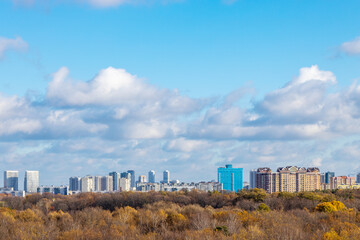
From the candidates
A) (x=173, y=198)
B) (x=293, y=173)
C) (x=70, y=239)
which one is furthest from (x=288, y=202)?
(x=293, y=173)

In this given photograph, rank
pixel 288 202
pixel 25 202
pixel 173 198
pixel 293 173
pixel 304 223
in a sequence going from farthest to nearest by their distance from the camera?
pixel 293 173 < pixel 25 202 < pixel 173 198 < pixel 288 202 < pixel 304 223

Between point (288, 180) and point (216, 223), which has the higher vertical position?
point (216, 223)

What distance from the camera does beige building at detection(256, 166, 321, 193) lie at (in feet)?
593

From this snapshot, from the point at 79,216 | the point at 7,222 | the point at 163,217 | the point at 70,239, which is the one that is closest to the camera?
the point at 70,239

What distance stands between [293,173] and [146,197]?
93.6m

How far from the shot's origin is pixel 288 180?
181 meters

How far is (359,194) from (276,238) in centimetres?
6462

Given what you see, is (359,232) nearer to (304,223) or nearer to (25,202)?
(304,223)

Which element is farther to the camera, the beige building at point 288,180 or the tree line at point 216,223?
the beige building at point 288,180

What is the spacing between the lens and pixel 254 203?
81.7 metres

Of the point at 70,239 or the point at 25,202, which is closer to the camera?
the point at 70,239

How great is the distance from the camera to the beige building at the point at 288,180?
18062cm

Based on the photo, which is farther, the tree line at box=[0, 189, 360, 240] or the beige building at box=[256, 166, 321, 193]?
the beige building at box=[256, 166, 321, 193]

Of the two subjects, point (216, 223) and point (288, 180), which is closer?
point (216, 223)
